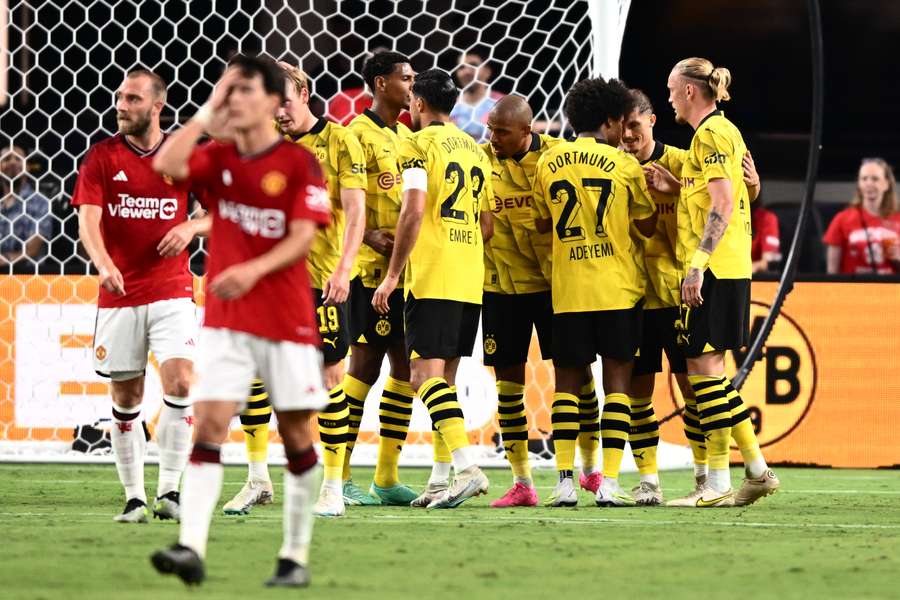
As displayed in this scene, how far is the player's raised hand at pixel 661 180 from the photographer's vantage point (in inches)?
302

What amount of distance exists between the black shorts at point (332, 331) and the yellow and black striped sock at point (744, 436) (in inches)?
73.7

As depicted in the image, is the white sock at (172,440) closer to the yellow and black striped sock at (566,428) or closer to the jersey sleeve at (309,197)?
the yellow and black striped sock at (566,428)

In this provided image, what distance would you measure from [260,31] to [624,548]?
6.64 meters

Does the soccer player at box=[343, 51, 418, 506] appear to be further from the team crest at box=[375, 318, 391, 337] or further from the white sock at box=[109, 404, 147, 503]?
the white sock at box=[109, 404, 147, 503]

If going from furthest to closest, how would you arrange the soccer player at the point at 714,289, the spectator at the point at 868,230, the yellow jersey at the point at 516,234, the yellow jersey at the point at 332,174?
the spectator at the point at 868,230 < the yellow jersey at the point at 516,234 < the soccer player at the point at 714,289 < the yellow jersey at the point at 332,174

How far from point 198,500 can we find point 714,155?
11.4 feet

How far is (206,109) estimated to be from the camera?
4.97 meters

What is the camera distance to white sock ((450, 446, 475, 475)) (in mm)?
7348

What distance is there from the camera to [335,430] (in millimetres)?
7188

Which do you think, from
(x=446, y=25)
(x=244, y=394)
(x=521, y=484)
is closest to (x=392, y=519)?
(x=521, y=484)

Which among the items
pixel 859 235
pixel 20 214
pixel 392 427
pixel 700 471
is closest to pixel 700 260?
pixel 700 471

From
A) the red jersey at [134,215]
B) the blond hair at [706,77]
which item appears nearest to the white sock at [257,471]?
the red jersey at [134,215]

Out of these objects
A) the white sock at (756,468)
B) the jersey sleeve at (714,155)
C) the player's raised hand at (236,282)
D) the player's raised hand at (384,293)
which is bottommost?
the white sock at (756,468)

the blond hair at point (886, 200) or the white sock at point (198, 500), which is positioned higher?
the blond hair at point (886, 200)
